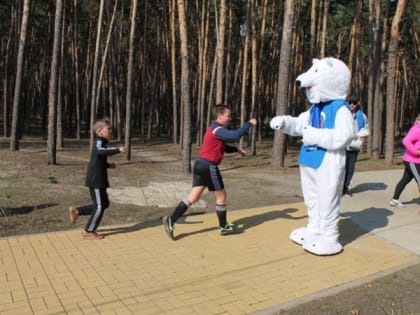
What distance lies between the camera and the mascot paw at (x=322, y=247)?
591 centimetres

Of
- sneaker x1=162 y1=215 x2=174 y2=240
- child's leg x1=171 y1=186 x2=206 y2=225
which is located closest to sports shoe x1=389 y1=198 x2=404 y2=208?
child's leg x1=171 y1=186 x2=206 y2=225

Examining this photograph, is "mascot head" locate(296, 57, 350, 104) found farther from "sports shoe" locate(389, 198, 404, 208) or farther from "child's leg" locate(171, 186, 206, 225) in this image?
"sports shoe" locate(389, 198, 404, 208)

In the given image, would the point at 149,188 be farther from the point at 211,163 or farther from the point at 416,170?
the point at 416,170

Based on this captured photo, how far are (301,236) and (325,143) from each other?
144cm

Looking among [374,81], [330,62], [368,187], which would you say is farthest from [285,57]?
[330,62]

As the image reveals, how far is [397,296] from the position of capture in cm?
466

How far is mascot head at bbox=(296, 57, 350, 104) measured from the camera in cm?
587

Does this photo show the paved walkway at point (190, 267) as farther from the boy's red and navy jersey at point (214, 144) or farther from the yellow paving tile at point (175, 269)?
the boy's red and navy jersey at point (214, 144)

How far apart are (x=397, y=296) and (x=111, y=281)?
291 cm

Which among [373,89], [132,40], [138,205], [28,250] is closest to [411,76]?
[373,89]

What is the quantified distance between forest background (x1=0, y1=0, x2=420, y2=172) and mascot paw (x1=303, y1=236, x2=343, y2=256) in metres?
7.70

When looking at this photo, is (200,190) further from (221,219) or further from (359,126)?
(359,126)

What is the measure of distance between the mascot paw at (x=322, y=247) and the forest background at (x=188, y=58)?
7.70 m

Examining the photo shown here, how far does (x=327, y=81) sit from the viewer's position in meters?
5.86
